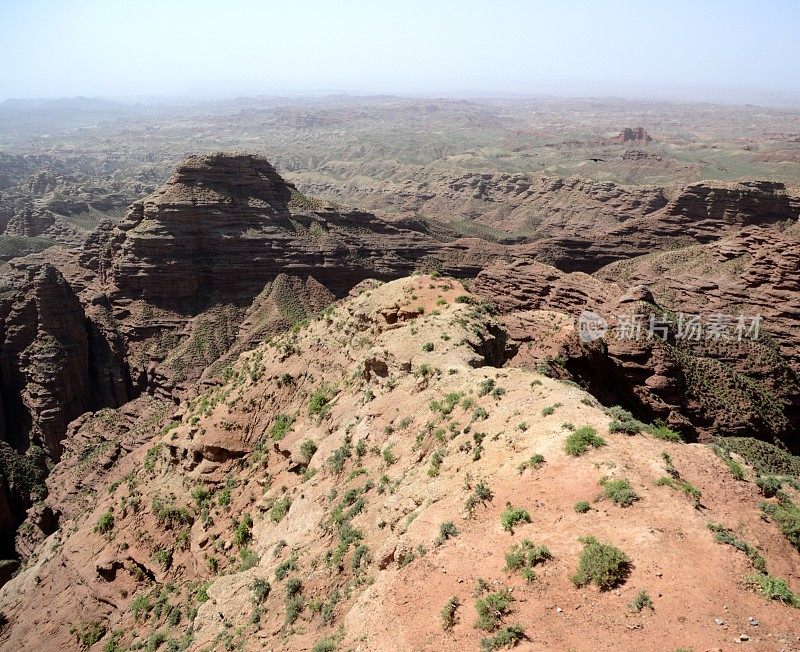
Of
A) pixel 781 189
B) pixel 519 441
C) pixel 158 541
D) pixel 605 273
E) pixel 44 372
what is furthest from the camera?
pixel 781 189

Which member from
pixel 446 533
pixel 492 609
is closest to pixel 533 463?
pixel 446 533

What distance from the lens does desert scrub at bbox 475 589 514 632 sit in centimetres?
967

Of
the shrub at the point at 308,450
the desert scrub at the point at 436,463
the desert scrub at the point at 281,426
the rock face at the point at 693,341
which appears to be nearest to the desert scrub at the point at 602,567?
the desert scrub at the point at 436,463

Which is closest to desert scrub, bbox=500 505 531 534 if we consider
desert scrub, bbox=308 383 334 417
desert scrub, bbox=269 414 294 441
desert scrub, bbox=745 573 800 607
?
desert scrub, bbox=745 573 800 607

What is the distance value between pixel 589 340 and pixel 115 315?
5355 centimetres

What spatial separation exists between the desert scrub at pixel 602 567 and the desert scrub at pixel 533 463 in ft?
10.0

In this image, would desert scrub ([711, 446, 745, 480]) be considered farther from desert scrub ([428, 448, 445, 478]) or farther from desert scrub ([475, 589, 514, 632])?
desert scrub ([428, 448, 445, 478])

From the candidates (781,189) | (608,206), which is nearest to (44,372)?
(781,189)

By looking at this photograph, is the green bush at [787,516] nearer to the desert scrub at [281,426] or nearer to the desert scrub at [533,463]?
the desert scrub at [533,463]

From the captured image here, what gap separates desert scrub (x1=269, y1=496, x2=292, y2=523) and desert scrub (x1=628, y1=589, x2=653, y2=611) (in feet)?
42.2

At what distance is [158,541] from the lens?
79.3ft

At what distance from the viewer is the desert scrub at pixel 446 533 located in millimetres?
12111

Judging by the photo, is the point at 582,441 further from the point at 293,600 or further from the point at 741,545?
the point at 293,600

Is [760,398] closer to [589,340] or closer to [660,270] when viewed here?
[589,340]
